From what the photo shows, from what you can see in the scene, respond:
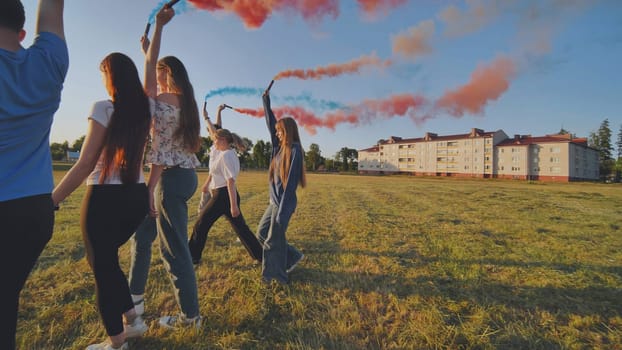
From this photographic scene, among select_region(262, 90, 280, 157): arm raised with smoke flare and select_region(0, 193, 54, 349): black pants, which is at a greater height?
select_region(262, 90, 280, 157): arm raised with smoke flare

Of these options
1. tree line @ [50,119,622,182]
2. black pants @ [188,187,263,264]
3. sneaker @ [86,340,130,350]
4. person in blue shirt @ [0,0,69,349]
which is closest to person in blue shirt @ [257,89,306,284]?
black pants @ [188,187,263,264]

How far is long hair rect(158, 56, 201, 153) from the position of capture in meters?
Answer: 2.83

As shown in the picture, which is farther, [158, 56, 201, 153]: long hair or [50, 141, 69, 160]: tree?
[50, 141, 69, 160]: tree

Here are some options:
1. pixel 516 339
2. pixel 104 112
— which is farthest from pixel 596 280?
pixel 104 112

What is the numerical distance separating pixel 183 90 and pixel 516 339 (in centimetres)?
431

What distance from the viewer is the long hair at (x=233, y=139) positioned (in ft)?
16.5

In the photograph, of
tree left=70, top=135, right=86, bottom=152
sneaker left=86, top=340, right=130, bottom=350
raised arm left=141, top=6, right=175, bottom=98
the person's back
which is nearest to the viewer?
the person's back

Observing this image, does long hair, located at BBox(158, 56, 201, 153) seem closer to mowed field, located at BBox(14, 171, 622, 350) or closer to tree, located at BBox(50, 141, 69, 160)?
mowed field, located at BBox(14, 171, 622, 350)

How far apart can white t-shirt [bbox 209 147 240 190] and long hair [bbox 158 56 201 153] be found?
1.63 meters

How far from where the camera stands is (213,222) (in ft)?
15.7

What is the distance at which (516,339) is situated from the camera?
284 centimetres

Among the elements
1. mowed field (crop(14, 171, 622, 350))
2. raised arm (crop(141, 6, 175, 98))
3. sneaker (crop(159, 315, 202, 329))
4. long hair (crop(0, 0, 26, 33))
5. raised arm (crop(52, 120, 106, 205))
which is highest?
raised arm (crop(141, 6, 175, 98))

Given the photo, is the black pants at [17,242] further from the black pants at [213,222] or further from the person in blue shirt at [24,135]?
the black pants at [213,222]

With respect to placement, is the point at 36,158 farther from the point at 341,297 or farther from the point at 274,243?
the point at 341,297
